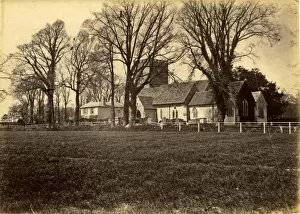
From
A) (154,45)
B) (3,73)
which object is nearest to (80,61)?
(154,45)

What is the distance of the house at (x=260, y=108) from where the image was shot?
44.2m

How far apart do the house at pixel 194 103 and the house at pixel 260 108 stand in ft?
2.91

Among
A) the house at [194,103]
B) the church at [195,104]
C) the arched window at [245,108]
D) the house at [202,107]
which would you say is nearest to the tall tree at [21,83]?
the church at [195,104]

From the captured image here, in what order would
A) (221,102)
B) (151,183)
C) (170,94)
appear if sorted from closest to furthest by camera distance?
1. (151,183)
2. (221,102)
3. (170,94)

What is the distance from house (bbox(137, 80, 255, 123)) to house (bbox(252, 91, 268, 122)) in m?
0.89

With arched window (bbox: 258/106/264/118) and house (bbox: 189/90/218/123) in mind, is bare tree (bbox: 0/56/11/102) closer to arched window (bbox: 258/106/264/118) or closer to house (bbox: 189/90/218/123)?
house (bbox: 189/90/218/123)

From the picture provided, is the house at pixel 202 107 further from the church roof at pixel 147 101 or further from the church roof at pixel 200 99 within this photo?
the church roof at pixel 147 101

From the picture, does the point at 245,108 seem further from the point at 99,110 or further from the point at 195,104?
the point at 99,110

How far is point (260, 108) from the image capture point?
148ft

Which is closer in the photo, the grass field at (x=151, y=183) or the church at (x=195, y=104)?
the grass field at (x=151, y=183)

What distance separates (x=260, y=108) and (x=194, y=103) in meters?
8.80

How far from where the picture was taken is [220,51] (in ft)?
92.5

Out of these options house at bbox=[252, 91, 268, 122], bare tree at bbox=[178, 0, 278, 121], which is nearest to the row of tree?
bare tree at bbox=[178, 0, 278, 121]

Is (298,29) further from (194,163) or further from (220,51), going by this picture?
(220,51)
